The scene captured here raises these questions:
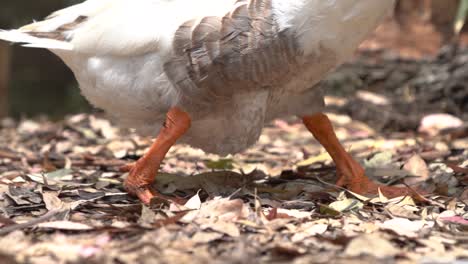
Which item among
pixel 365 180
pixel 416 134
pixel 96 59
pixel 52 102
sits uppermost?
pixel 96 59

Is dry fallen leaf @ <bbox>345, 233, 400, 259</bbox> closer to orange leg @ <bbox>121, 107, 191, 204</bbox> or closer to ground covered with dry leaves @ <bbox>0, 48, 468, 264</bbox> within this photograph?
ground covered with dry leaves @ <bbox>0, 48, 468, 264</bbox>

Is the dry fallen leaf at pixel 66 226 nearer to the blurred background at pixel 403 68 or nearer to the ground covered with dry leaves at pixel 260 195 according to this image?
the ground covered with dry leaves at pixel 260 195

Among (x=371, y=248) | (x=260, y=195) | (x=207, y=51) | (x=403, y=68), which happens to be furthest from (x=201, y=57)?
(x=403, y=68)

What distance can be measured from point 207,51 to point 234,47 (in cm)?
11

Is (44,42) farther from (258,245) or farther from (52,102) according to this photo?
(52,102)

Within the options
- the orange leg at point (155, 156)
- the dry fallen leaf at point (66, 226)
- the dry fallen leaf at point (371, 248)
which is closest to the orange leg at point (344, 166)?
the orange leg at point (155, 156)

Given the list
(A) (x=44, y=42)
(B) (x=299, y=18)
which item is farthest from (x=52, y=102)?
(B) (x=299, y=18)

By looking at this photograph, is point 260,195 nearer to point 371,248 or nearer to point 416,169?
point 416,169

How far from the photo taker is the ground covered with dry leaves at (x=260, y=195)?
6.91ft

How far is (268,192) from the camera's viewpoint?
311cm

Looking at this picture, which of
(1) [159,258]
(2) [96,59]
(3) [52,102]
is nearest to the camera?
(1) [159,258]

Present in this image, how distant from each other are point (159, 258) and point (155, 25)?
1.19 metres

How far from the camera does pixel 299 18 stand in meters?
2.77

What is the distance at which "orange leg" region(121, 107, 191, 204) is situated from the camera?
299 centimetres
